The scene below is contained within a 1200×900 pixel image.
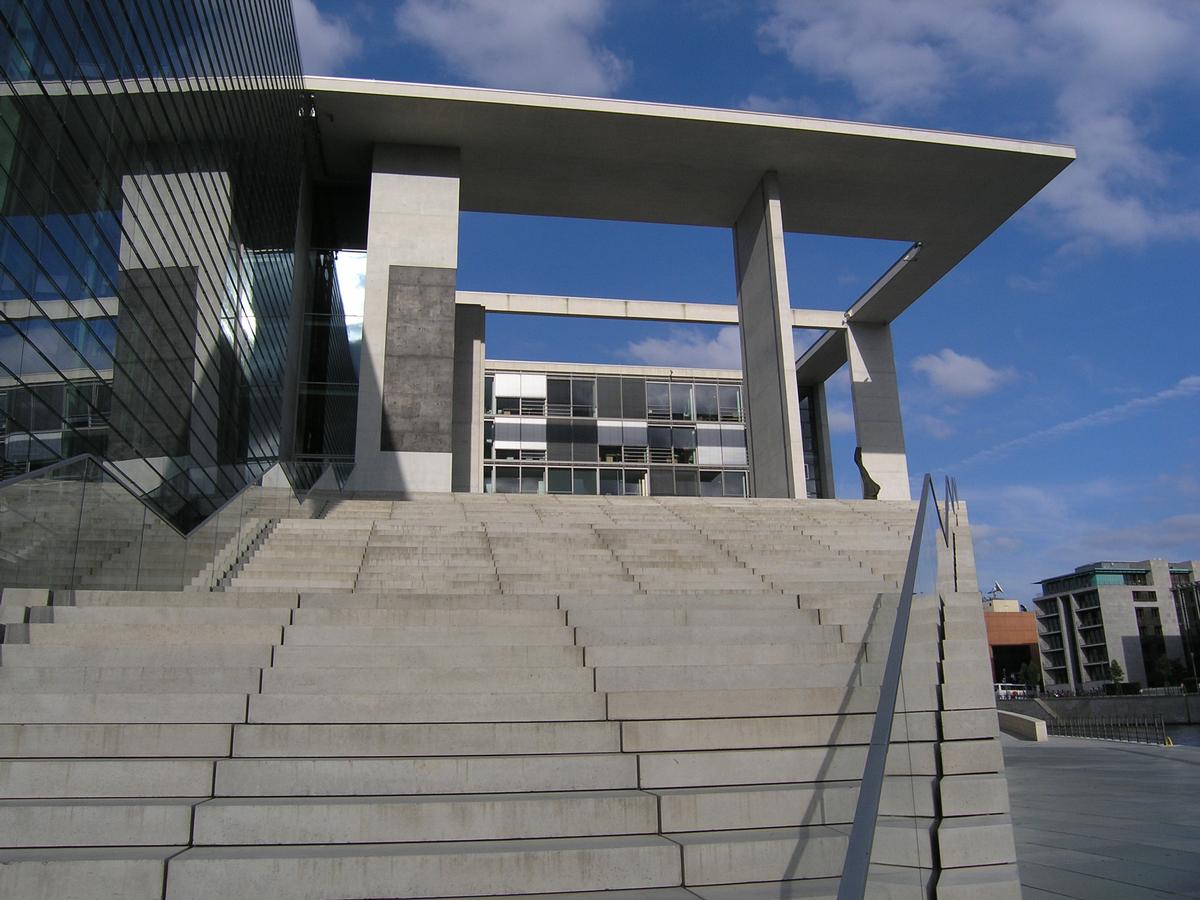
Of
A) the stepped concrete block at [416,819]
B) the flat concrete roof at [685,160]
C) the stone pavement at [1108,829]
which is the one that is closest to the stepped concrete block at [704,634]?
the stone pavement at [1108,829]

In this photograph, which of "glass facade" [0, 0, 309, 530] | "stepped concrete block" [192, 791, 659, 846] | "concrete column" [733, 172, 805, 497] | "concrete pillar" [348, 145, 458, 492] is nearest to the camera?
"stepped concrete block" [192, 791, 659, 846]

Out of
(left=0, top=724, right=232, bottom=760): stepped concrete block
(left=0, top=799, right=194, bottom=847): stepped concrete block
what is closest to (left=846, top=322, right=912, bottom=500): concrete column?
(left=0, top=724, right=232, bottom=760): stepped concrete block

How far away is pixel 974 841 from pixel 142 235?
11.5 m

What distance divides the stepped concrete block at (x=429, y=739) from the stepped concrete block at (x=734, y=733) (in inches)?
5.6

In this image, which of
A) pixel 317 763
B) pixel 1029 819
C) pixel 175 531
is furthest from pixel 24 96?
pixel 1029 819

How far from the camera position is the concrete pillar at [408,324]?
19625 mm

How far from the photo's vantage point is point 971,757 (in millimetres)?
4570

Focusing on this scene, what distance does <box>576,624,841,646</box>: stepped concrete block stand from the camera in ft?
19.2

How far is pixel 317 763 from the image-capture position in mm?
4129

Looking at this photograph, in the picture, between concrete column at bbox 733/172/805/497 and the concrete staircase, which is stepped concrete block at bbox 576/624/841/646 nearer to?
the concrete staircase

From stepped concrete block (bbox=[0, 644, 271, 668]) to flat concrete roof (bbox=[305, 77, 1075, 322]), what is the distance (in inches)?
659

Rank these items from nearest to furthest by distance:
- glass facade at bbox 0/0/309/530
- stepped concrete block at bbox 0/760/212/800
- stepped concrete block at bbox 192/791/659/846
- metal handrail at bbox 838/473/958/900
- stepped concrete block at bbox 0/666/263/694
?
metal handrail at bbox 838/473/958/900 → stepped concrete block at bbox 192/791/659/846 → stepped concrete block at bbox 0/760/212/800 → stepped concrete block at bbox 0/666/263/694 → glass facade at bbox 0/0/309/530

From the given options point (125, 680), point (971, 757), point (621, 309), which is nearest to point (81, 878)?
point (125, 680)

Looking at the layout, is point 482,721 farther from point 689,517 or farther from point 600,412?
point 600,412
